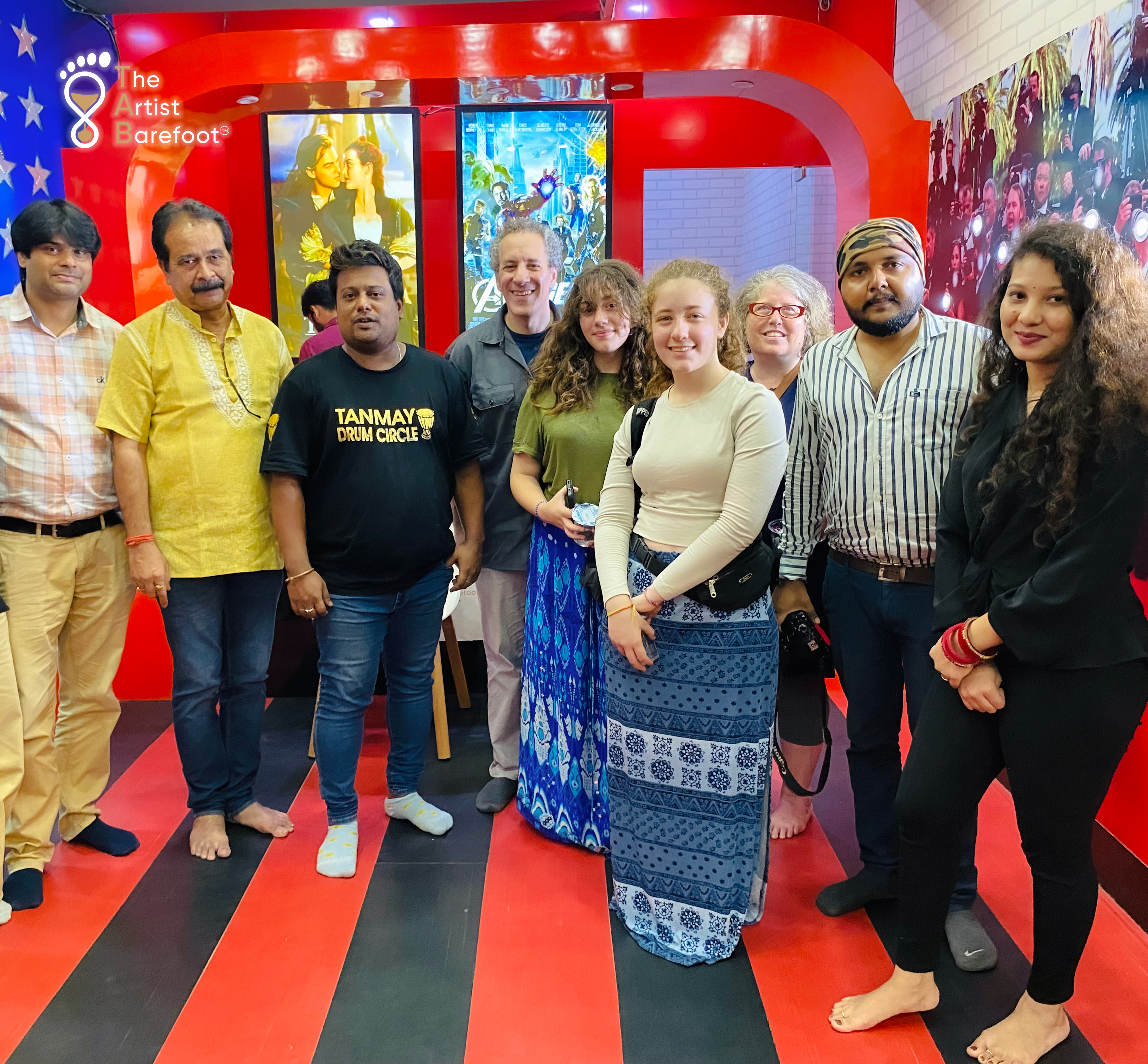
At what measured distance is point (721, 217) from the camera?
820cm

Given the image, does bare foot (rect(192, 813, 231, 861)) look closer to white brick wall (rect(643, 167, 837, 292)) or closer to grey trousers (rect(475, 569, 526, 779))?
grey trousers (rect(475, 569, 526, 779))

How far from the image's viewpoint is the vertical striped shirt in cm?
201

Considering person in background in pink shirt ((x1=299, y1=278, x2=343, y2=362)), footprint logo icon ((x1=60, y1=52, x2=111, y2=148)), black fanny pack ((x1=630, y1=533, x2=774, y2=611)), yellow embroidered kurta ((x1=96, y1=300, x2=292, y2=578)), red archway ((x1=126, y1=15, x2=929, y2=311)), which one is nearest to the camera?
black fanny pack ((x1=630, y1=533, x2=774, y2=611))

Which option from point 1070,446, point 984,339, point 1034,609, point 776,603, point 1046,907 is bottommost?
point 1046,907

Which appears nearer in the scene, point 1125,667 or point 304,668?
point 1125,667

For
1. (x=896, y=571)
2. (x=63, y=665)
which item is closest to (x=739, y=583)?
(x=896, y=571)

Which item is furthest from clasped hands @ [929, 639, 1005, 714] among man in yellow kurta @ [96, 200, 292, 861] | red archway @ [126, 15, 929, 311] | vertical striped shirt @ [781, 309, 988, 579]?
red archway @ [126, 15, 929, 311]

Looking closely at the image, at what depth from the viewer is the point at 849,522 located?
2137 millimetres

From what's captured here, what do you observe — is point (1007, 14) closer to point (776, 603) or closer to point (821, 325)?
point (821, 325)

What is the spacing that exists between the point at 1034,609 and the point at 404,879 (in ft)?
5.78

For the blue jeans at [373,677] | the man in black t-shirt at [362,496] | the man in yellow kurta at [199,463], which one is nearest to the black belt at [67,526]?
the man in yellow kurta at [199,463]

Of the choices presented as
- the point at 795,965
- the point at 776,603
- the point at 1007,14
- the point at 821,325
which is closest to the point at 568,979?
the point at 795,965

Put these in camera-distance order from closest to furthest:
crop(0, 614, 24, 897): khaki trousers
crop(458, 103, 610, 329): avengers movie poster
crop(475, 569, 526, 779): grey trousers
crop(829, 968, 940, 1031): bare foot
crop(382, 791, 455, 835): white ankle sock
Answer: crop(829, 968, 940, 1031): bare foot → crop(0, 614, 24, 897): khaki trousers → crop(382, 791, 455, 835): white ankle sock → crop(475, 569, 526, 779): grey trousers → crop(458, 103, 610, 329): avengers movie poster

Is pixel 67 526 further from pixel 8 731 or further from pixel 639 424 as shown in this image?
pixel 639 424
